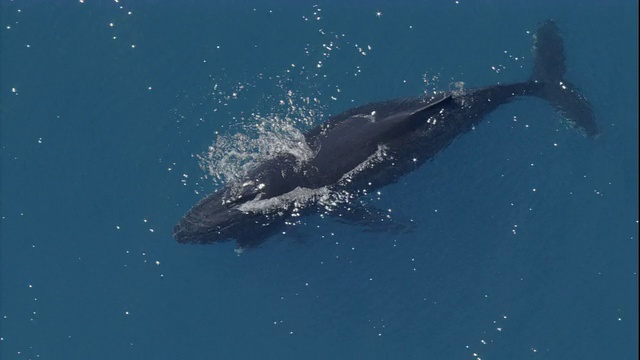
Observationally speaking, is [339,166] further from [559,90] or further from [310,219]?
[559,90]

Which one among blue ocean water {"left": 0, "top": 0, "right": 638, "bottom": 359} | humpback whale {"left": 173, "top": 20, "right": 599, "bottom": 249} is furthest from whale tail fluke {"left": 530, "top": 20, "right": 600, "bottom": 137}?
humpback whale {"left": 173, "top": 20, "right": 599, "bottom": 249}

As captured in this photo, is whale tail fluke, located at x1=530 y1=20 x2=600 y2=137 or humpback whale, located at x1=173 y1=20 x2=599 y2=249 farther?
whale tail fluke, located at x1=530 y1=20 x2=600 y2=137

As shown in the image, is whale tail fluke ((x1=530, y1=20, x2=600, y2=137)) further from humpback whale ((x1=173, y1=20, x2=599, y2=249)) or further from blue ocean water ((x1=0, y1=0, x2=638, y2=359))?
humpback whale ((x1=173, y1=20, x2=599, y2=249))

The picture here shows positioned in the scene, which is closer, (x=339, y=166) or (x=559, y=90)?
(x=339, y=166)

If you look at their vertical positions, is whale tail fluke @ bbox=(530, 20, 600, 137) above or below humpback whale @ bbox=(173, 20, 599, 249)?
above

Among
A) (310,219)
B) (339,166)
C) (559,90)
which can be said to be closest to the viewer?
(339,166)

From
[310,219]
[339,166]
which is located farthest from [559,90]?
[310,219]

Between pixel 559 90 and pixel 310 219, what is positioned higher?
pixel 559 90
